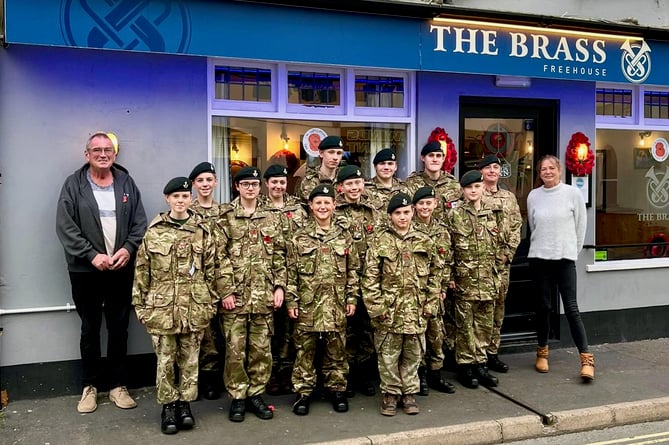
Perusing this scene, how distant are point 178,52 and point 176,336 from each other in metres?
2.54

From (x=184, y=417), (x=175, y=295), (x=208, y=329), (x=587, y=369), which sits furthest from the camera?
(x=587, y=369)

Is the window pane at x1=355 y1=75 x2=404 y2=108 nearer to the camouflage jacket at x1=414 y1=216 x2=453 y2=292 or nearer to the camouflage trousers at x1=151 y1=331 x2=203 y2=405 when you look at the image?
the camouflage jacket at x1=414 y1=216 x2=453 y2=292

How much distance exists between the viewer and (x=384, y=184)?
21.6ft

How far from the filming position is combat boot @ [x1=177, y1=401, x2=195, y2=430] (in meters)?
5.35

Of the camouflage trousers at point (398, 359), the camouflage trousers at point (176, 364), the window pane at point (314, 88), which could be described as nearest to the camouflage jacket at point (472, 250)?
the camouflage trousers at point (398, 359)

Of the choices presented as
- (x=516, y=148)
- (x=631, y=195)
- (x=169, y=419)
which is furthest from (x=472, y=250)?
(x=631, y=195)

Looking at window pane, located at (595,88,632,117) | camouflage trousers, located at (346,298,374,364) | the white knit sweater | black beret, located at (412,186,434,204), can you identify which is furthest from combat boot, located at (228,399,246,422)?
window pane, located at (595,88,632,117)

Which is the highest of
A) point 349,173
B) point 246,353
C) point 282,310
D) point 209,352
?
point 349,173

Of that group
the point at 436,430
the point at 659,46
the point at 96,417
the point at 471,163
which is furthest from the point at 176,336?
the point at 659,46

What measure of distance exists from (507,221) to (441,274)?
48.5 inches

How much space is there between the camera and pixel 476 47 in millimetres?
7145

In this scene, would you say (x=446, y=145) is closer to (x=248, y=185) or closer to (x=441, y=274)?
(x=441, y=274)

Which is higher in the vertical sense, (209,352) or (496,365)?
(209,352)

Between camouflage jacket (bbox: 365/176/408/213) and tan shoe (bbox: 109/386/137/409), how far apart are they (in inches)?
113
